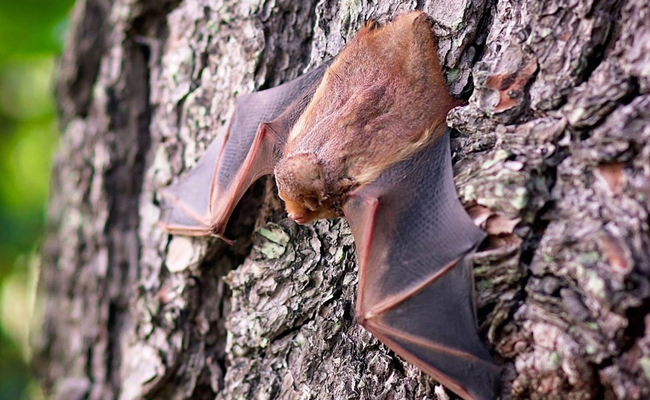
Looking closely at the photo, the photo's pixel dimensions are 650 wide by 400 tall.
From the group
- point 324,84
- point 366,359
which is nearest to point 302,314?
→ point 366,359

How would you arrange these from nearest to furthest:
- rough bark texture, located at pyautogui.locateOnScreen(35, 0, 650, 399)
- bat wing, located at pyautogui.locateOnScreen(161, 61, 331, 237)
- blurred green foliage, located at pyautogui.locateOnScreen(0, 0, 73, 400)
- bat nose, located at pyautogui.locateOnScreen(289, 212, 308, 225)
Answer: rough bark texture, located at pyautogui.locateOnScreen(35, 0, 650, 399) < bat nose, located at pyautogui.locateOnScreen(289, 212, 308, 225) < bat wing, located at pyautogui.locateOnScreen(161, 61, 331, 237) < blurred green foliage, located at pyautogui.locateOnScreen(0, 0, 73, 400)

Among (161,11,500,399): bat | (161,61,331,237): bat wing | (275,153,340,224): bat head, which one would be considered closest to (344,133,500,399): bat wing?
(161,11,500,399): bat

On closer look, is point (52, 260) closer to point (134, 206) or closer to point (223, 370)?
point (134, 206)

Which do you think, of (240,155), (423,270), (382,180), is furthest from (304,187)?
(423,270)

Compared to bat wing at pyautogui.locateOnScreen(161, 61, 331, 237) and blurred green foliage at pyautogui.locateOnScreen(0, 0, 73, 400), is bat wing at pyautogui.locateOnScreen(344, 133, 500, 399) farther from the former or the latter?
blurred green foliage at pyautogui.locateOnScreen(0, 0, 73, 400)

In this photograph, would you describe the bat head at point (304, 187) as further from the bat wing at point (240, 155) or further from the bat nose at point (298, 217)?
the bat wing at point (240, 155)

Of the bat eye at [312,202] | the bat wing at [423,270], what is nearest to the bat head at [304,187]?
the bat eye at [312,202]
